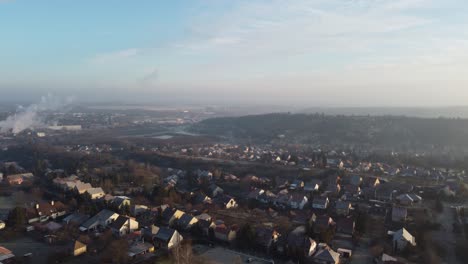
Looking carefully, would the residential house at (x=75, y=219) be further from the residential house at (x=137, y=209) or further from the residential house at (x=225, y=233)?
the residential house at (x=225, y=233)

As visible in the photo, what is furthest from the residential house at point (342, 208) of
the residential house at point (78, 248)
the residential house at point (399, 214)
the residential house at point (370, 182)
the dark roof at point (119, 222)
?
the residential house at point (78, 248)

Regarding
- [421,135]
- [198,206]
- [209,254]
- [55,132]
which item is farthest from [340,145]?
[55,132]

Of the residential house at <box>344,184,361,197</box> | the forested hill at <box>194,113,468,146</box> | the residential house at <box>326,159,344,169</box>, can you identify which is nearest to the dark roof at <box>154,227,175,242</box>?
the residential house at <box>344,184,361,197</box>

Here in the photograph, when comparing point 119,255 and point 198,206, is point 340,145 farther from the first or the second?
point 119,255

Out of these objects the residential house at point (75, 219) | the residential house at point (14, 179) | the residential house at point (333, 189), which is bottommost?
the residential house at point (14, 179)

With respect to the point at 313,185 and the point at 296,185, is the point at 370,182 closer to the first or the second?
the point at 313,185

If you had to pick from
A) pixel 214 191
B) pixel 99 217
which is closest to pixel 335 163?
pixel 214 191
